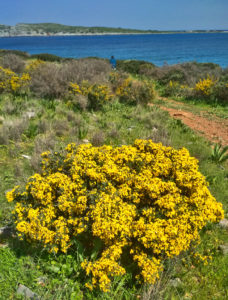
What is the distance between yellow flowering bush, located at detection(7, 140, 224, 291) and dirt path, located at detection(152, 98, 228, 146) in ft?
16.8

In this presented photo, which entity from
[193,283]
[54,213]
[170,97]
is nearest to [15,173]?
[54,213]

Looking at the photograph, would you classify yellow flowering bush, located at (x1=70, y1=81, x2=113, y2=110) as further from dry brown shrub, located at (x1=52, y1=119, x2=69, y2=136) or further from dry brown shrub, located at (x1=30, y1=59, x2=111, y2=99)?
dry brown shrub, located at (x1=52, y1=119, x2=69, y2=136)

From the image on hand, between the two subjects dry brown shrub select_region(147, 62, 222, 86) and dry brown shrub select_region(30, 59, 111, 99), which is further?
dry brown shrub select_region(147, 62, 222, 86)

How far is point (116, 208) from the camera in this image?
9.32 feet

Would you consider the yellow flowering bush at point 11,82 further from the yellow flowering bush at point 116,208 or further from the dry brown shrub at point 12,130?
the yellow flowering bush at point 116,208

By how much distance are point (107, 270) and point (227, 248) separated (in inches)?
83.8

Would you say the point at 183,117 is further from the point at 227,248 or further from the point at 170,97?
the point at 227,248

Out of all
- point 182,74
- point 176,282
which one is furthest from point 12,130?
point 182,74

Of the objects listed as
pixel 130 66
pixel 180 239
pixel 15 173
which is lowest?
pixel 15 173

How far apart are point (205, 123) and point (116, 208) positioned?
793 centimetres

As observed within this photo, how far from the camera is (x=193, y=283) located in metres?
2.92

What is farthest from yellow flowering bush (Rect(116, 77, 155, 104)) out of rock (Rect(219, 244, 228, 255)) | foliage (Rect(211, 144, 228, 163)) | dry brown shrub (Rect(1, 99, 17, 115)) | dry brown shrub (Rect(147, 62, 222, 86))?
rock (Rect(219, 244, 228, 255))

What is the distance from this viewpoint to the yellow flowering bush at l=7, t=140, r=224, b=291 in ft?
8.68

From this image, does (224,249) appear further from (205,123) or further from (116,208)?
(205,123)
